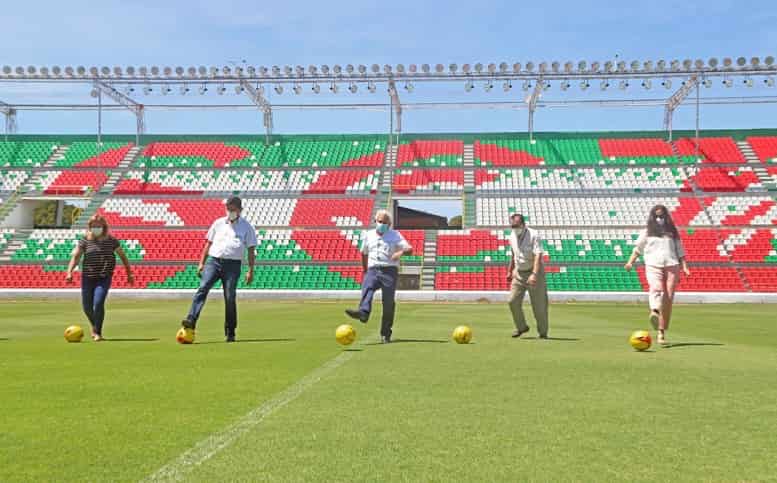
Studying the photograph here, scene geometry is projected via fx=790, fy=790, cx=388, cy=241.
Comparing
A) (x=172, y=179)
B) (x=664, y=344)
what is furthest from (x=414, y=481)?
(x=172, y=179)

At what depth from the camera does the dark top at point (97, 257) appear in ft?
39.9

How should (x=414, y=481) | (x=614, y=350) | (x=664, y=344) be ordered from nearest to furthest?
(x=414, y=481), (x=614, y=350), (x=664, y=344)

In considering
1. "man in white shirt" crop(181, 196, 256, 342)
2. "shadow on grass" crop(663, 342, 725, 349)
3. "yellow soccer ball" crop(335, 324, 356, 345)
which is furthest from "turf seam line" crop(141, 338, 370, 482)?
"shadow on grass" crop(663, 342, 725, 349)

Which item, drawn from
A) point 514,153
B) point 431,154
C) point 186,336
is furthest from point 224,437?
point 514,153

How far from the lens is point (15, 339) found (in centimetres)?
1261

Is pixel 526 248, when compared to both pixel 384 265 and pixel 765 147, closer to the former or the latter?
pixel 384 265

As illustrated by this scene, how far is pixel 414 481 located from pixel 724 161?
5007 cm

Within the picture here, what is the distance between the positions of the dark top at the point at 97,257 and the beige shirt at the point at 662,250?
7.98m

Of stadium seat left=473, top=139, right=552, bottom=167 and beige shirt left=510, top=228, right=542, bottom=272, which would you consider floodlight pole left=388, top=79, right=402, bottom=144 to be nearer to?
stadium seat left=473, top=139, right=552, bottom=167

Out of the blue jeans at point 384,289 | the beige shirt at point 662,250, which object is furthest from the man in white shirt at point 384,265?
the beige shirt at point 662,250

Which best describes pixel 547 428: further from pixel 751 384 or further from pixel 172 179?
pixel 172 179

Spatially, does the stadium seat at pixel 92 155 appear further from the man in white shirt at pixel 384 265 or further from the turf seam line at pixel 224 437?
the turf seam line at pixel 224 437

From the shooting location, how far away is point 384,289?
1180cm

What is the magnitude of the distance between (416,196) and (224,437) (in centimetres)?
4338
